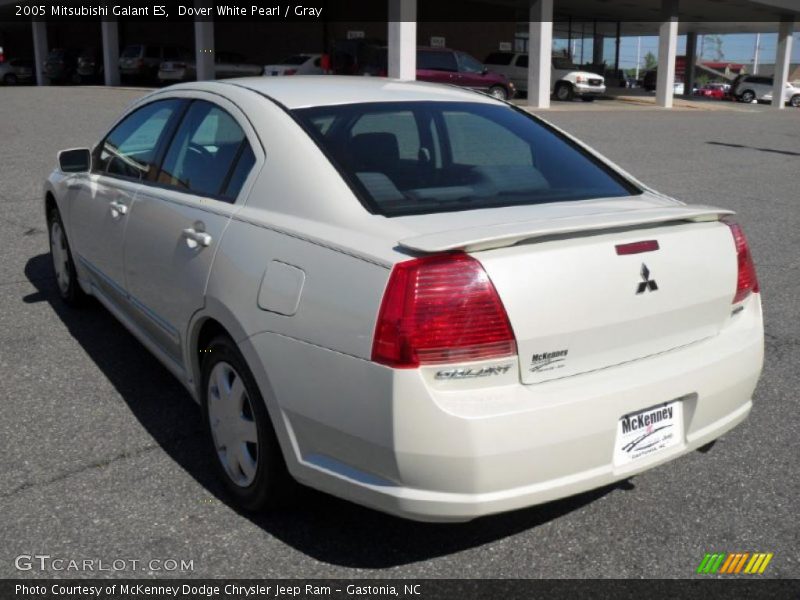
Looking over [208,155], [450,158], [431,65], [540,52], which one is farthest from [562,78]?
[208,155]

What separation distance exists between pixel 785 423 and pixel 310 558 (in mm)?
2402

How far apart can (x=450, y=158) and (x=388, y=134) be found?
0.36 meters

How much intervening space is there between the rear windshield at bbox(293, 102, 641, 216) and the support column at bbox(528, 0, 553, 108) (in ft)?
84.3

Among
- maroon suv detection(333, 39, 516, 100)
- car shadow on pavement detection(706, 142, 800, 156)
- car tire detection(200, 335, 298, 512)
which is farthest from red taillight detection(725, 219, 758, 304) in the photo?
maroon suv detection(333, 39, 516, 100)

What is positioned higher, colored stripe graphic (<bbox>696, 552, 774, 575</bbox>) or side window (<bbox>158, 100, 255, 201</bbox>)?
side window (<bbox>158, 100, 255, 201</bbox>)

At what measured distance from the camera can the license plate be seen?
108 inches

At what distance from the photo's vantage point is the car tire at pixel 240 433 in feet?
9.89

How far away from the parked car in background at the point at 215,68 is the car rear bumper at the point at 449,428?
1292 inches

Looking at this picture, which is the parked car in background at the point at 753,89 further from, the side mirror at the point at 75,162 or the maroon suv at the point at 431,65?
the side mirror at the point at 75,162

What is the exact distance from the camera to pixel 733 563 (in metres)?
2.96

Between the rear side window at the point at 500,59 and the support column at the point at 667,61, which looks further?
the rear side window at the point at 500,59

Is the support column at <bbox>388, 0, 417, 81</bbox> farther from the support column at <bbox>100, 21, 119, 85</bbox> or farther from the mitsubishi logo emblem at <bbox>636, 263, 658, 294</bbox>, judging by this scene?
the mitsubishi logo emblem at <bbox>636, 263, 658, 294</bbox>

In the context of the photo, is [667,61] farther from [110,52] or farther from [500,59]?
[110,52]

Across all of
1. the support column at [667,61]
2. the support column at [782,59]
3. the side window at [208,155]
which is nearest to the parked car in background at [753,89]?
the support column at [782,59]
